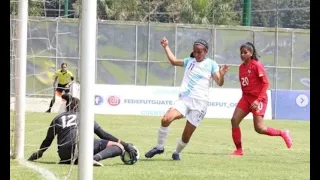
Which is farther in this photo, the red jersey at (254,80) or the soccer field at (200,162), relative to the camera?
the red jersey at (254,80)

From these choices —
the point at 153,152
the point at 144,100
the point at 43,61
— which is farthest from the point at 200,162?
the point at 43,61

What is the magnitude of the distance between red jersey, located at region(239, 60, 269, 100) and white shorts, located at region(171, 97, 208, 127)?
1467 millimetres

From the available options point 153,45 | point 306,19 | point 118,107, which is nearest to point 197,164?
point 118,107

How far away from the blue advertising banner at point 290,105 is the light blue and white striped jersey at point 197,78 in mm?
18274

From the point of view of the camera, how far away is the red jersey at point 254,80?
13.6m

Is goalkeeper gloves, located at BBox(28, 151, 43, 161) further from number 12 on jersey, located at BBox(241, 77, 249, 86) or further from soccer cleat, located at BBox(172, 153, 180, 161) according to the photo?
number 12 on jersey, located at BBox(241, 77, 249, 86)

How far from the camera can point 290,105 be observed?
102 ft

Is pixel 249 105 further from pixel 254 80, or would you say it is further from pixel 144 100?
pixel 144 100

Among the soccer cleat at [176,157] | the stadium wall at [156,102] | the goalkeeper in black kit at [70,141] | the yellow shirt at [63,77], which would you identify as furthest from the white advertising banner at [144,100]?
the goalkeeper in black kit at [70,141]

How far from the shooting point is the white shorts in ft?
40.7

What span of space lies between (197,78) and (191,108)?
52 cm

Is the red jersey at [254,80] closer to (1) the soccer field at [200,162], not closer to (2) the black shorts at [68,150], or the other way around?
(1) the soccer field at [200,162]

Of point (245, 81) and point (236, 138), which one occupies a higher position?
point (245, 81)

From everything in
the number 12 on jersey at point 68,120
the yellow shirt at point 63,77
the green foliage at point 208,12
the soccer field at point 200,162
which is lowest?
the soccer field at point 200,162
